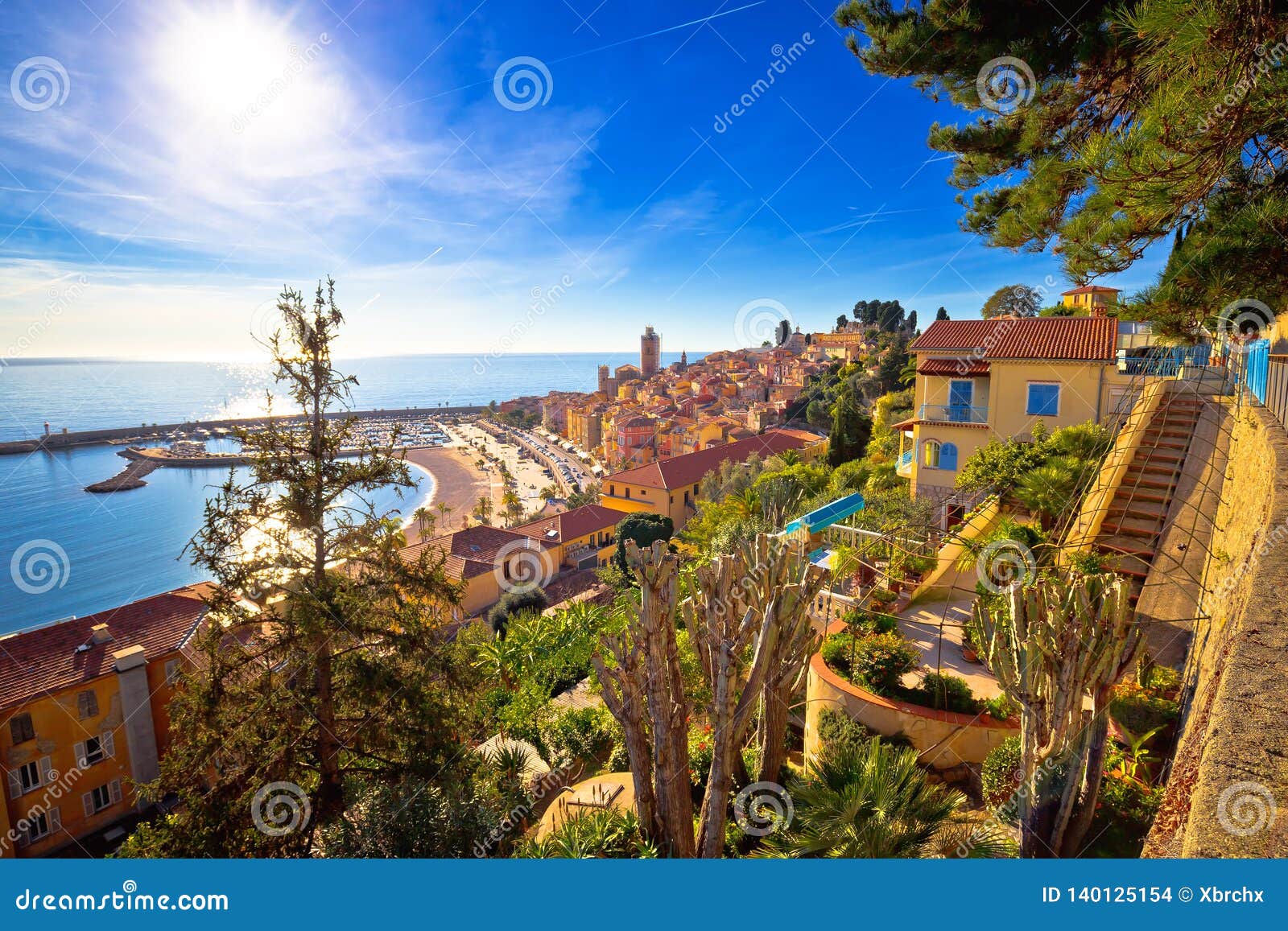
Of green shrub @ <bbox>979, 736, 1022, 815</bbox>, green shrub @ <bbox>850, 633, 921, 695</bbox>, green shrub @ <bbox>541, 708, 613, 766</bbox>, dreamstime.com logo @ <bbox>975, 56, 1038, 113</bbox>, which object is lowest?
green shrub @ <bbox>541, 708, 613, 766</bbox>

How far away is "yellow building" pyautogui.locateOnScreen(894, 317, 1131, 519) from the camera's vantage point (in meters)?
15.1

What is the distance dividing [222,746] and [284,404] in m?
4.09

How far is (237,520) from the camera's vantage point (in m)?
7.10

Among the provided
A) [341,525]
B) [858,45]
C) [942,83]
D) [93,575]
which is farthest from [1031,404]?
[93,575]

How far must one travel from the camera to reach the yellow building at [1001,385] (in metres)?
15.1

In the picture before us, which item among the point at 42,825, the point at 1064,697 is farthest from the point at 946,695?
the point at 42,825

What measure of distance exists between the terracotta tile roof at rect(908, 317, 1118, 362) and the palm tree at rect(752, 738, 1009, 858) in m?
13.7

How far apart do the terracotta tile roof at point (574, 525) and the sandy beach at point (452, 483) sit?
1432 centimetres

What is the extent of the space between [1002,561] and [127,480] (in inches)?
3003

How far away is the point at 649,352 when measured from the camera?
452 ft

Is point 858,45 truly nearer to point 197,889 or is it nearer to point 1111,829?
point 1111,829

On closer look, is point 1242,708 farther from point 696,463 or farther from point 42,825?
point 696,463
